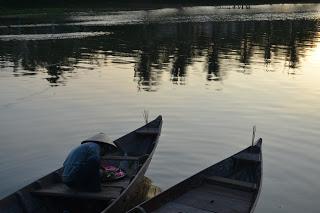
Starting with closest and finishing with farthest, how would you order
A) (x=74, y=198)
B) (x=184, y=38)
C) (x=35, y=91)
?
(x=74, y=198) < (x=35, y=91) < (x=184, y=38)

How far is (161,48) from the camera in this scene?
50781 mm

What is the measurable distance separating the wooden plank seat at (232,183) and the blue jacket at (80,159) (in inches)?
136

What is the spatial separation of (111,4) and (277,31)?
6596cm

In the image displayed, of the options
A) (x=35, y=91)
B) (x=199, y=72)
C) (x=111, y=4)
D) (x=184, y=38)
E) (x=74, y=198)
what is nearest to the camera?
(x=74, y=198)

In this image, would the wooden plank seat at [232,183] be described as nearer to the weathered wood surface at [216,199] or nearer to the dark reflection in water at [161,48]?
the weathered wood surface at [216,199]

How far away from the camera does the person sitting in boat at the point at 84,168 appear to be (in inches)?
481

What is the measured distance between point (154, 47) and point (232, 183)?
127 ft

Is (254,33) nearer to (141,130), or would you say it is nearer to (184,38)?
(184,38)

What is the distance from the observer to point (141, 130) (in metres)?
17.9

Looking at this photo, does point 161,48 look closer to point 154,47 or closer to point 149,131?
point 154,47

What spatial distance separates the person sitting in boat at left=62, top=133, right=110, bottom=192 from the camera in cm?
1221

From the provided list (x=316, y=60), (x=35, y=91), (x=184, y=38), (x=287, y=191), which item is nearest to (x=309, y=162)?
(x=287, y=191)

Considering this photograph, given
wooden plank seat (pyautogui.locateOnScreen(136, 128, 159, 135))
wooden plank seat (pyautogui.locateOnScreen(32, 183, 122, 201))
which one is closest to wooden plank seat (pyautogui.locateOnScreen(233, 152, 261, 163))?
wooden plank seat (pyautogui.locateOnScreen(136, 128, 159, 135))

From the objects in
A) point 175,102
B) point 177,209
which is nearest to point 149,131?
point 177,209
